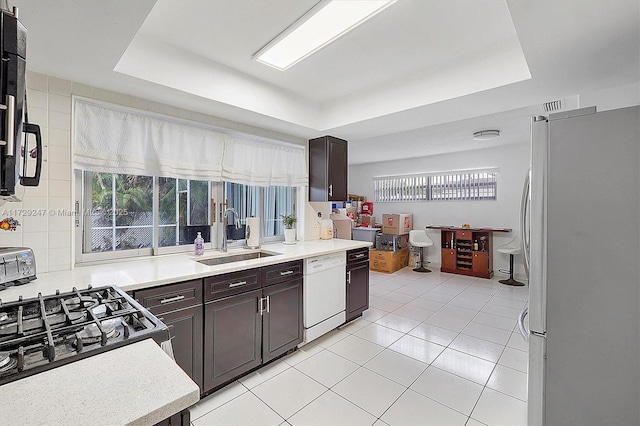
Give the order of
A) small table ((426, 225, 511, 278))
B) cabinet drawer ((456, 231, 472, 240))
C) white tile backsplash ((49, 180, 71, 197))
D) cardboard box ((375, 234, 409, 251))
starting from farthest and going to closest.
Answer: cardboard box ((375, 234, 409, 251)) → cabinet drawer ((456, 231, 472, 240)) → small table ((426, 225, 511, 278)) → white tile backsplash ((49, 180, 71, 197))

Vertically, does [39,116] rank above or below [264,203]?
above

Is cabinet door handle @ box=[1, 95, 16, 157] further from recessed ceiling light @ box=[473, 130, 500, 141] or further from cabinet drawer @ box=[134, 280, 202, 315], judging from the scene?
recessed ceiling light @ box=[473, 130, 500, 141]

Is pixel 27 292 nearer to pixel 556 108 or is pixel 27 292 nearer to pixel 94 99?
pixel 94 99

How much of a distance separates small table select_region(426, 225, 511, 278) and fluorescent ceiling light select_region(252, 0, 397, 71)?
4.67 metres

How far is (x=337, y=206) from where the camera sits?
594 cm

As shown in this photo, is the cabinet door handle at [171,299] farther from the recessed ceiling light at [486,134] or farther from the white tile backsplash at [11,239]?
the recessed ceiling light at [486,134]

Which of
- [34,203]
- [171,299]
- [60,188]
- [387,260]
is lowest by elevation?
[387,260]

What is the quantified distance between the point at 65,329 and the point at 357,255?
8.83ft

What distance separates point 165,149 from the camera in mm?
2426

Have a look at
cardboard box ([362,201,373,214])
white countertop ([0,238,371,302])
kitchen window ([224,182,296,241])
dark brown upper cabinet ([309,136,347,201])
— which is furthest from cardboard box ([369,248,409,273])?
white countertop ([0,238,371,302])

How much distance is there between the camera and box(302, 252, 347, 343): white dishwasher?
8.84ft

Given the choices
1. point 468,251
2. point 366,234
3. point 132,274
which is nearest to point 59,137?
point 132,274

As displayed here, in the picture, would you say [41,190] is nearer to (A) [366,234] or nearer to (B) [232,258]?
(B) [232,258]

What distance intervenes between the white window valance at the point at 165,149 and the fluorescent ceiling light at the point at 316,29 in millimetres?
944
